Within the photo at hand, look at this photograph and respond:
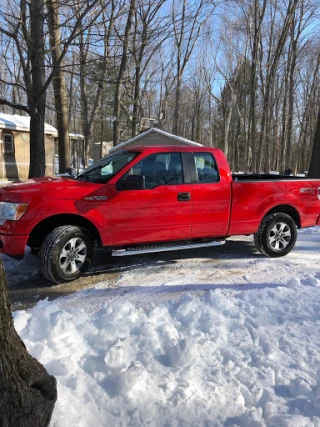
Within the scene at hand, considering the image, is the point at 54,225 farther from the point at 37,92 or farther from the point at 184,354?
the point at 37,92

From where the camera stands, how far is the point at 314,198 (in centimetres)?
638

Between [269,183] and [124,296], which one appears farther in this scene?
[269,183]

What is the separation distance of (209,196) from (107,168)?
163 cm

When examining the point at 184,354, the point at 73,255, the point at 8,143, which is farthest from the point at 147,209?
the point at 8,143

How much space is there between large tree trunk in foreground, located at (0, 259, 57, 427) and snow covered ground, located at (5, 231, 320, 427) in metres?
0.24

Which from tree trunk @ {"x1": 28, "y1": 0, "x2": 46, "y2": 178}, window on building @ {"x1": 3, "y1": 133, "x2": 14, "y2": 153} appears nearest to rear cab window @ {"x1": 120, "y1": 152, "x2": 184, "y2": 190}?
tree trunk @ {"x1": 28, "y1": 0, "x2": 46, "y2": 178}

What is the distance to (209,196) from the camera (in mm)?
5508

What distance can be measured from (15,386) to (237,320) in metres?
2.23

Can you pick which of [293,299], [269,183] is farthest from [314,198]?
[293,299]

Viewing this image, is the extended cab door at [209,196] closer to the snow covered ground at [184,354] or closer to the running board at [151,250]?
the running board at [151,250]

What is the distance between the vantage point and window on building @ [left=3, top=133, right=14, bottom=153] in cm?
1844

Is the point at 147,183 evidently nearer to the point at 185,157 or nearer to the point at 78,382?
the point at 185,157

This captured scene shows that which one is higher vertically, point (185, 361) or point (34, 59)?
point (34, 59)

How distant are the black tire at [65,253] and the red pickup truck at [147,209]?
0.5 inches
